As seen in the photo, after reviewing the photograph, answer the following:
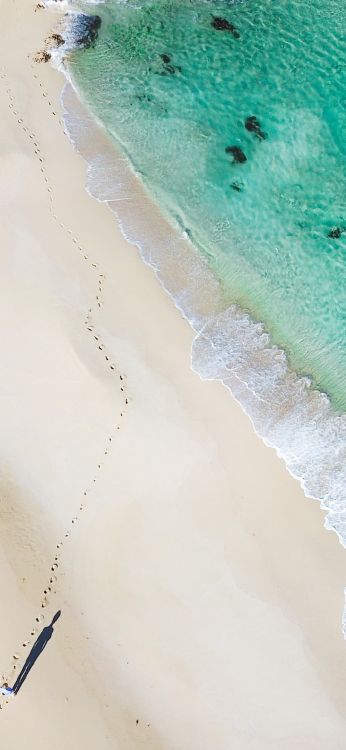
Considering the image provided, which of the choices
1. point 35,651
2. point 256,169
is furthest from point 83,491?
point 256,169

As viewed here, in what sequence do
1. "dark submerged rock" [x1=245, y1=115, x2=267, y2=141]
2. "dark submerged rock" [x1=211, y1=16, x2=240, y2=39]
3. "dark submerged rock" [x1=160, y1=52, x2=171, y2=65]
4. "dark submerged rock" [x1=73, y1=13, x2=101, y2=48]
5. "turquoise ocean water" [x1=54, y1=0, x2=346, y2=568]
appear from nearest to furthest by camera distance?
"turquoise ocean water" [x1=54, y1=0, x2=346, y2=568]
"dark submerged rock" [x1=245, y1=115, x2=267, y2=141]
"dark submerged rock" [x1=160, y1=52, x2=171, y2=65]
"dark submerged rock" [x1=73, y1=13, x2=101, y2=48]
"dark submerged rock" [x1=211, y1=16, x2=240, y2=39]

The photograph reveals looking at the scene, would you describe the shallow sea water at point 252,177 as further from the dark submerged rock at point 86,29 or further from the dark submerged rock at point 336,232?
the dark submerged rock at point 86,29

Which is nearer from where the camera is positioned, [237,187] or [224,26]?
[237,187]

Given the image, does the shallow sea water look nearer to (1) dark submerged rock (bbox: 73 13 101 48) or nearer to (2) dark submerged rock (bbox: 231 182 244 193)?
(2) dark submerged rock (bbox: 231 182 244 193)

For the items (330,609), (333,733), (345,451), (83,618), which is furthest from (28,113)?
(333,733)

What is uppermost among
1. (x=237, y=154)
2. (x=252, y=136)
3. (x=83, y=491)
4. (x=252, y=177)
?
(x=252, y=136)

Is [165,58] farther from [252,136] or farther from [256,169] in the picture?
[256,169]

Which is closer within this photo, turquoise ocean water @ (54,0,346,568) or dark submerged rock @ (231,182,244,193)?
turquoise ocean water @ (54,0,346,568)

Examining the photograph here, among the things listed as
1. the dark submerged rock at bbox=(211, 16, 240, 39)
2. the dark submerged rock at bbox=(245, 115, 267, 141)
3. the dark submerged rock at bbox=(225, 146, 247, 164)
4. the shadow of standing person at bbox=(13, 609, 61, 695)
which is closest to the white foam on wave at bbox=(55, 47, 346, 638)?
the dark submerged rock at bbox=(225, 146, 247, 164)
